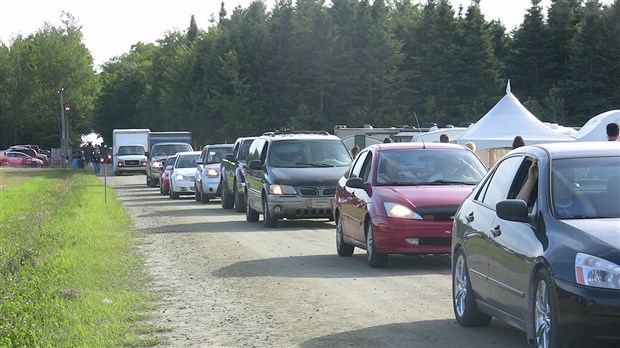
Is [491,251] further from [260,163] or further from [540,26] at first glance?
[540,26]

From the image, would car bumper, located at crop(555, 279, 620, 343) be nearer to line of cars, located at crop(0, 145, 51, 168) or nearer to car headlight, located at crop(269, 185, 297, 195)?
car headlight, located at crop(269, 185, 297, 195)

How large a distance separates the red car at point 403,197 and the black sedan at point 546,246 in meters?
4.27

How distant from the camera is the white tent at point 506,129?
34.4m

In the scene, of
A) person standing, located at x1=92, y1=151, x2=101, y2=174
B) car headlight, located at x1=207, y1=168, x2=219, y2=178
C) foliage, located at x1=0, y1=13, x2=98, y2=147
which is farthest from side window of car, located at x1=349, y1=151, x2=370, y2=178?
foliage, located at x1=0, y1=13, x2=98, y2=147

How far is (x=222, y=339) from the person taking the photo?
31.7ft

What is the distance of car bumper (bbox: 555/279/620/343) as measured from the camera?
22.9 feet

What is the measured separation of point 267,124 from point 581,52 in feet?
104

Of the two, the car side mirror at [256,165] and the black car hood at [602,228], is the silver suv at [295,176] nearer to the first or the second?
the car side mirror at [256,165]

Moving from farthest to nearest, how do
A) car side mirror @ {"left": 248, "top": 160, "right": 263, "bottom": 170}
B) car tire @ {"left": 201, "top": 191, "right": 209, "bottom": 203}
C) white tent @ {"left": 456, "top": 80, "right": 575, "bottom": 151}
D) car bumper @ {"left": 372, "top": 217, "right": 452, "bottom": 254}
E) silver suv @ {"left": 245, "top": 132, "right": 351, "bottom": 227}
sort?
car tire @ {"left": 201, "top": 191, "right": 209, "bottom": 203}
white tent @ {"left": 456, "top": 80, "right": 575, "bottom": 151}
car side mirror @ {"left": 248, "top": 160, "right": 263, "bottom": 170}
silver suv @ {"left": 245, "top": 132, "right": 351, "bottom": 227}
car bumper @ {"left": 372, "top": 217, "right": 452, "bottom": 254}

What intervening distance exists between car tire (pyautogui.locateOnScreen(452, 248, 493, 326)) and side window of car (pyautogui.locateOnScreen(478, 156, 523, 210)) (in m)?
0.64

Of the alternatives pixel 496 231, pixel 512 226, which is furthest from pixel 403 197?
pixel 512 226

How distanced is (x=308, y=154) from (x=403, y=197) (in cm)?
931

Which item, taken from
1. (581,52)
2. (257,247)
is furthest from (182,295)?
(581,52)

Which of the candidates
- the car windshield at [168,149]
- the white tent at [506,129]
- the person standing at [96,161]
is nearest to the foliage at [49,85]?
the person standing at [96,161]
